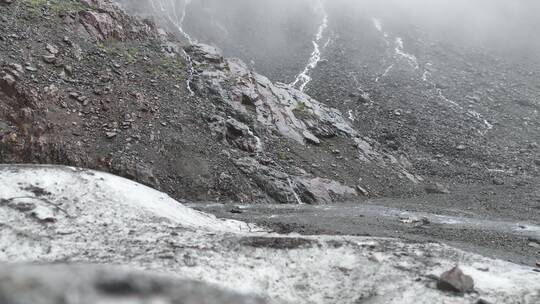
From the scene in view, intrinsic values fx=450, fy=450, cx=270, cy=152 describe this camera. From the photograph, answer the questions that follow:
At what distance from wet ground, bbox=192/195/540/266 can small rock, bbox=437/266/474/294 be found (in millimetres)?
4828

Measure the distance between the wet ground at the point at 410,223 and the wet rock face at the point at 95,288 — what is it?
1246 centimetres

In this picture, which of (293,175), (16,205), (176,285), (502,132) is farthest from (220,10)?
(176,285)

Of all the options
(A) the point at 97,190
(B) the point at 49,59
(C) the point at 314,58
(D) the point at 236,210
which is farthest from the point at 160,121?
(C) the point at 314,58

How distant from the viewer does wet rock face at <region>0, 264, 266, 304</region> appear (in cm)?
359

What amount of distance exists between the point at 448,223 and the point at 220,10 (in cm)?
6040

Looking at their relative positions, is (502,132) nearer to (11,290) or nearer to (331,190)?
(331,190)

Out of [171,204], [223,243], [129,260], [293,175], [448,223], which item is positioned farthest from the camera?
[293,175]

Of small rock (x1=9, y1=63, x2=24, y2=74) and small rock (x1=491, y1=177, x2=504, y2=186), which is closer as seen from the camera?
small rock (x1=9, y1=63, x2=24, y2=74)

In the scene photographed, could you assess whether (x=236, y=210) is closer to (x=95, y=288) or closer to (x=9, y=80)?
(x=9, y=80)

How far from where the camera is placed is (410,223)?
20.3 metres

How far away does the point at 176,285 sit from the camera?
4199 mm

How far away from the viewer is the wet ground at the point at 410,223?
1667 cm

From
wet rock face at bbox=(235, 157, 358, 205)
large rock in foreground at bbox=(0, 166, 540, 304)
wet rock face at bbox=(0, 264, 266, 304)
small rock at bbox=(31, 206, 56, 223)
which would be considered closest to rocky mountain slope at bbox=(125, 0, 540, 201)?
wet rock face at bbox=(235, 157, 358, 205)

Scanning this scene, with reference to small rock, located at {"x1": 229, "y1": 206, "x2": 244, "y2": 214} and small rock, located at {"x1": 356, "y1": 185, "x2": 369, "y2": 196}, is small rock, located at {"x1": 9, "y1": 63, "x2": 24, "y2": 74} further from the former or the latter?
small rock, located at {"x1": 356, "y1": 185, "x2": 369, "y2": 196}
